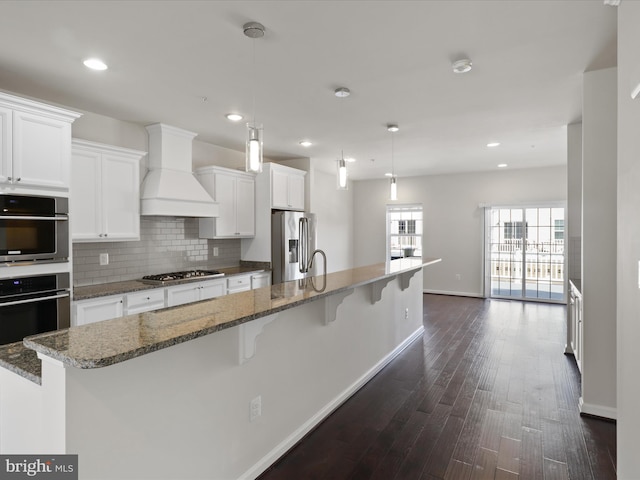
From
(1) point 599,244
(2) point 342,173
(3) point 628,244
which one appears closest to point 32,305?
(2) point 342,173

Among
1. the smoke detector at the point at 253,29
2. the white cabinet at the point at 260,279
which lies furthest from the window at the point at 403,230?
the smoke detector at the point at 253,29

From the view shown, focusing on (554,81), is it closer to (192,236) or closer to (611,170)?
(611,170)

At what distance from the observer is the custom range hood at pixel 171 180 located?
166 inches

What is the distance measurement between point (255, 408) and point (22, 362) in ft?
3.81

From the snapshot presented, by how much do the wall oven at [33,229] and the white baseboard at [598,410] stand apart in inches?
172

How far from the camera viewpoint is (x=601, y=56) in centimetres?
272

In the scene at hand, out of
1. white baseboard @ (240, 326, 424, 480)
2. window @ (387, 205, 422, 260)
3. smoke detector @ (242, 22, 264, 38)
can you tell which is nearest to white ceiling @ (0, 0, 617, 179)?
smoke detector @ (242, 22, 264, 38)

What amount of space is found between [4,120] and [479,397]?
173 inches

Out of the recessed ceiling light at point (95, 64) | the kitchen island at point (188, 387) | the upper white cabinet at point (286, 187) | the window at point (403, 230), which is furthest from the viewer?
the window at point (403, 230)

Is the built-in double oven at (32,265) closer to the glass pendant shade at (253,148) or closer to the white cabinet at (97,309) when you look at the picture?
the white cabinet at (97,309)

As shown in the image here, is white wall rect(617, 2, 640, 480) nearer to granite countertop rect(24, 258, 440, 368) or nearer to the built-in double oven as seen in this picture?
granite countertop rect(24, 258, 440, 368)

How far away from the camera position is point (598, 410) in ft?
9.34

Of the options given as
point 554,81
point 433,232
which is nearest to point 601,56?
point 554,81

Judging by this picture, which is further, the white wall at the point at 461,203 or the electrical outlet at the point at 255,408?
the white wall at the point at 461,203
